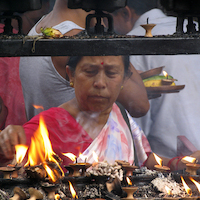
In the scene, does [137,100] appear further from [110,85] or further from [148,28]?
[148,28]

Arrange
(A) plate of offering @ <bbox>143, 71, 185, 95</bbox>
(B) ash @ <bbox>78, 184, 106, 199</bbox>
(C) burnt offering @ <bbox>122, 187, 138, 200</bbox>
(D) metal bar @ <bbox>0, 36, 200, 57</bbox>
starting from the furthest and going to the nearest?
1. (A) plate of offering @ <bbox>143, 71, 185, 95</bbox>
2. (B) ash @ <bbox>78, 184, 106, 199</bbox>
3. (C) burnt offering @ <bbox>122, 187, 138, 200</bbox>
4. (D) metal bar @ <bbox>0, 36, 200, 57</bbox>

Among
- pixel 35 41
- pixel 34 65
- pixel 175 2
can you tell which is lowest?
pixel 34 65

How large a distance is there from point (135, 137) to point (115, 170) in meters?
1.45

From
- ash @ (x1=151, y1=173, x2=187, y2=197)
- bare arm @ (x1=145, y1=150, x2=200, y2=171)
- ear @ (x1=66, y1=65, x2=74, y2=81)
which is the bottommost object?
bare arm @ (x1=145, y1=150, x2=200, y2=171)

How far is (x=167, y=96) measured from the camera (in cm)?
391

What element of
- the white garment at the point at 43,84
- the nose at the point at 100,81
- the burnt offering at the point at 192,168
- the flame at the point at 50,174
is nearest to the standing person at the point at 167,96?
the nose at the point at 100,81

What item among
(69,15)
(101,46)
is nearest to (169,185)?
(101,46)

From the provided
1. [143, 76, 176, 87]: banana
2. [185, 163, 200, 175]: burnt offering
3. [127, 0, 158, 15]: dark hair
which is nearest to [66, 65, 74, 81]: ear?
[143, 76, 176, 87]: banana

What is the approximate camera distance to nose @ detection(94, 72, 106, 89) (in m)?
3.66

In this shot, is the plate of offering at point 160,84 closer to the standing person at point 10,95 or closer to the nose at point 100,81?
the nose at point 100,81

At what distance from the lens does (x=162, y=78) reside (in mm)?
3887

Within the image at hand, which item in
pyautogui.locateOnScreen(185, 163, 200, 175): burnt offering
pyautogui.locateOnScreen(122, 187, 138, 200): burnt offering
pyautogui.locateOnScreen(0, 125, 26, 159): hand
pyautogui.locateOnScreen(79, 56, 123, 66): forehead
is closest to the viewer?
pyautogui.locateOnScreen(122, 187, 138, 200): burnt offering

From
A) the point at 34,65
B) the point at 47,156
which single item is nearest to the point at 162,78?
the point at 34,65

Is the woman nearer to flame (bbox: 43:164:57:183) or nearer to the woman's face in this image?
the woman's face
